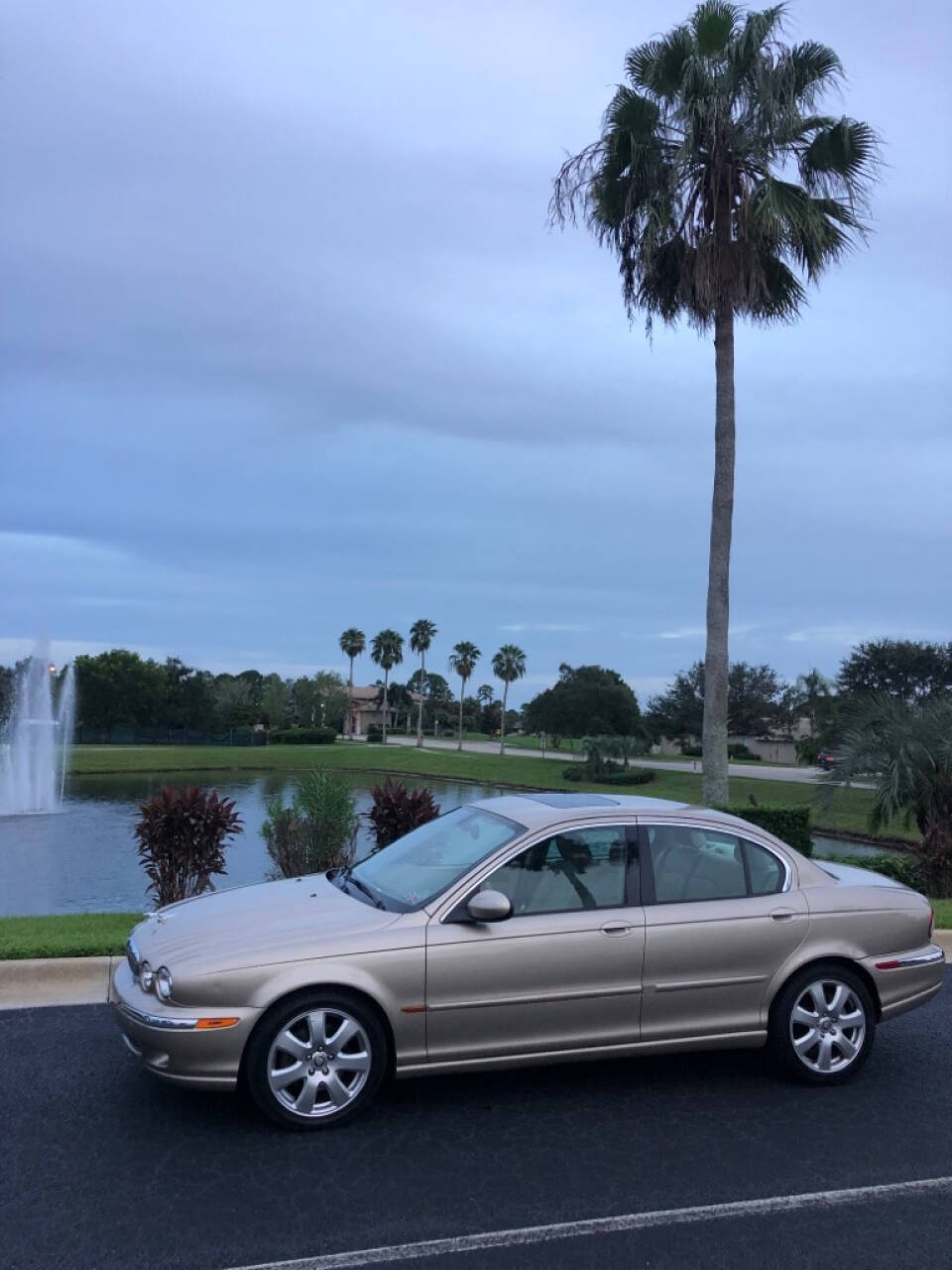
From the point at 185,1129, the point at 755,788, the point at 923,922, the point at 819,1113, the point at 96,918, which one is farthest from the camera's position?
the point at 755,788

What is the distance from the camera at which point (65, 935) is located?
27.6 feet

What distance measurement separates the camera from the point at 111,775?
4338cm

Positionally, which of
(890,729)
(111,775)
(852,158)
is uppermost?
(852,158)

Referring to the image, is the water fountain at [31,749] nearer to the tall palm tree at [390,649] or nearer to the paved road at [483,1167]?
the paved road at [483,1167]

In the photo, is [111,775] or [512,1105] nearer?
[512,1105]

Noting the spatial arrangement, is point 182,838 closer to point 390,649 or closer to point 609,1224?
point 609,1224

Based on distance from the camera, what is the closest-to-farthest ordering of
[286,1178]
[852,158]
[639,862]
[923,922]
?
[286,1178]
[639,862]
[923,922]
[852,158]

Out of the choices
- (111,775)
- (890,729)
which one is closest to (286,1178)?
(890,729)

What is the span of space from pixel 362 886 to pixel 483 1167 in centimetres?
169

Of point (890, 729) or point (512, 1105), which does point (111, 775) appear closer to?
point (890, 729)

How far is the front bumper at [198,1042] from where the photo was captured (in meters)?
4.77

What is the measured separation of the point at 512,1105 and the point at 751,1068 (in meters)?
1.47

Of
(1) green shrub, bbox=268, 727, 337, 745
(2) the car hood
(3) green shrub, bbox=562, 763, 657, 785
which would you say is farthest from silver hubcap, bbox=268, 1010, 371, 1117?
(1) green shrub, bbox=268, 727, 337, 745

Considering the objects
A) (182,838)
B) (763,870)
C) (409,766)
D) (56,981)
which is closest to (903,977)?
(763,870)
